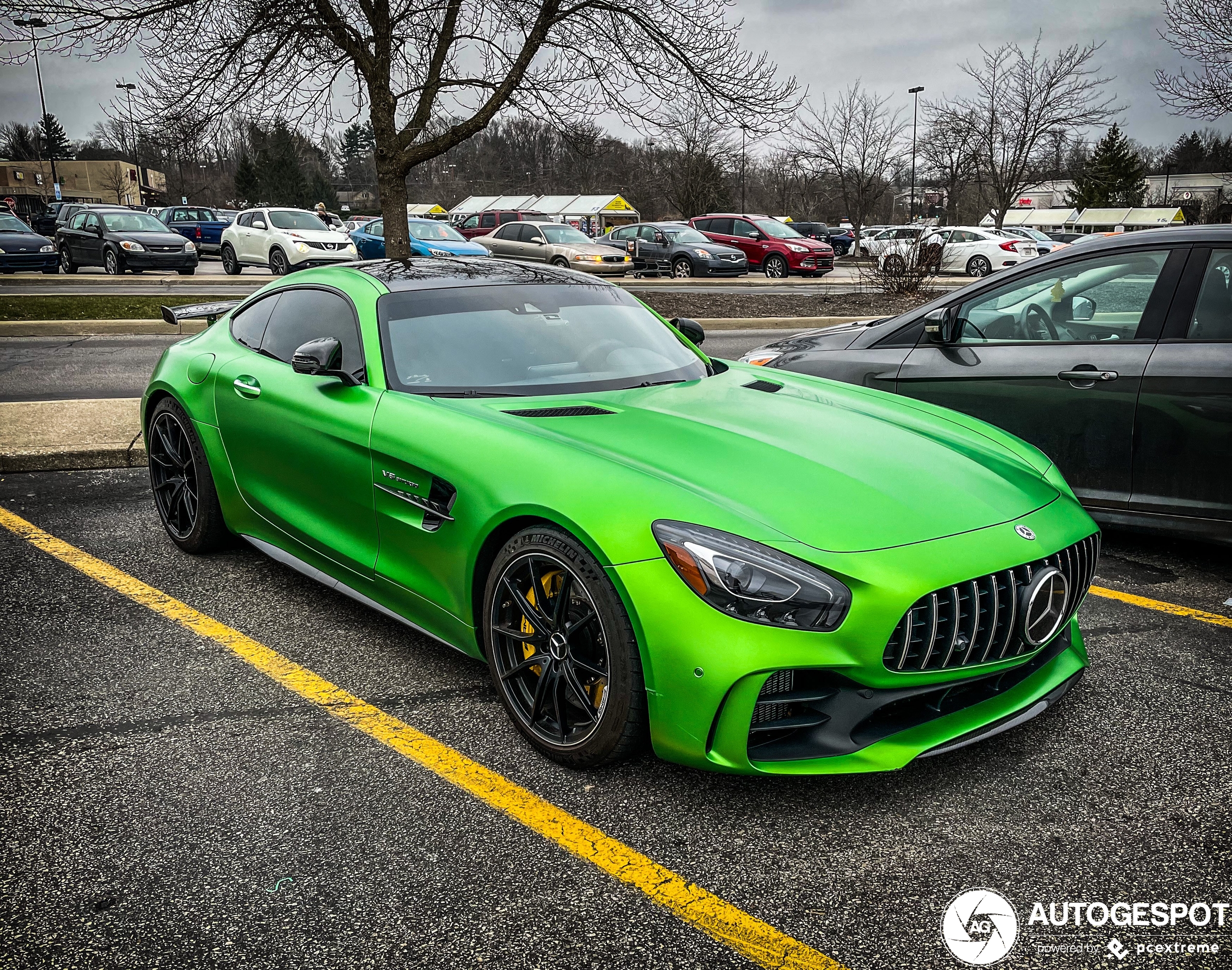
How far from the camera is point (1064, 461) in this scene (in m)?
4.74

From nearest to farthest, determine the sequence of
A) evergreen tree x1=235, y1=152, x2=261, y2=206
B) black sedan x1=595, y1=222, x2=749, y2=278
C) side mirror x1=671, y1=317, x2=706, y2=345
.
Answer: side mirror x1=671, y1=317, x2=706, y2=345 → black sedan x1=595, y1=222, x2=749, y2=278 → evergreen tree x1=235, y1=152, x2=261, y2=206

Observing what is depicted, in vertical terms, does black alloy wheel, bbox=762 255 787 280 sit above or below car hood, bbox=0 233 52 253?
below

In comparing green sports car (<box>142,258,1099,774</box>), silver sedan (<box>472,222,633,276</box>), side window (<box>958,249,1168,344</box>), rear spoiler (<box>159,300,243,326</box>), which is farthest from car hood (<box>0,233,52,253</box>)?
side window (<box>958,249,1168,344</box>)

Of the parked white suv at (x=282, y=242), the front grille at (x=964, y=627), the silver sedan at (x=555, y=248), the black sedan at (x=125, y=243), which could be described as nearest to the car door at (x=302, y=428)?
the front grille at (x=964, y=627)

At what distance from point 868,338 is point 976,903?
382 cm

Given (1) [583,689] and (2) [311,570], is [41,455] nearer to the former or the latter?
(2) [311,570]

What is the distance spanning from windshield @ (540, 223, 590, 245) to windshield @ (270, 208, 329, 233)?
5721 mm

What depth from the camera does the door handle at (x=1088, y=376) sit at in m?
4.58

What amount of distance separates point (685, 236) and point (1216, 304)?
24.2 m

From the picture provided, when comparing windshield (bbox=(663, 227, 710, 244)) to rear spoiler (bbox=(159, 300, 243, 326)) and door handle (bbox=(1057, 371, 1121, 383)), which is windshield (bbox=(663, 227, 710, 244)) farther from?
door handle (bbox=(1057, 371, 1121, 383))

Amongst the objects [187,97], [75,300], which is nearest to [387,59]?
[187,97]

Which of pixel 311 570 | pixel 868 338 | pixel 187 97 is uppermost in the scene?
pixel 187 97

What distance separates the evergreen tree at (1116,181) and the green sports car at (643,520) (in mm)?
96447

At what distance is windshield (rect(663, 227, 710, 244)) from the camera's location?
27.5 metres
